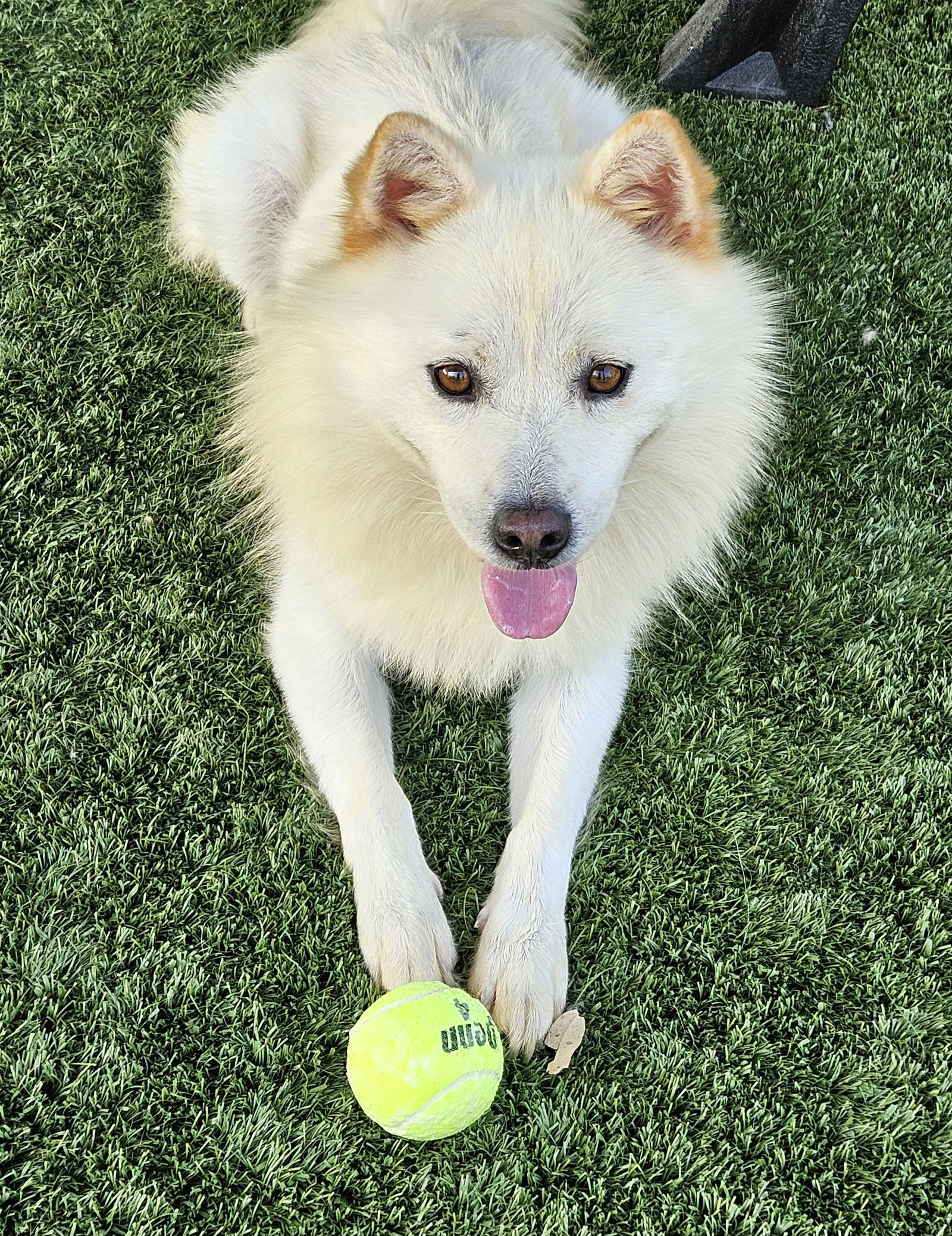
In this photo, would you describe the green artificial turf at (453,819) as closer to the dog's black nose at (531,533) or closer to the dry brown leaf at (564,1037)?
the dry brown leaf at (564,1037)

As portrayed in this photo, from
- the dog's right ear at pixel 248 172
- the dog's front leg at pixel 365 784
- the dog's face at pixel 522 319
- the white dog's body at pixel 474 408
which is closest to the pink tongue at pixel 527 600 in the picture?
the white dog's body at pixel 474 408

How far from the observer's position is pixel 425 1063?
5.27ft

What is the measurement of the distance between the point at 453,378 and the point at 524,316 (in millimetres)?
160

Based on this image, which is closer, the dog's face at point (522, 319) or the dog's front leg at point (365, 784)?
the dog's face at point (522, 319)

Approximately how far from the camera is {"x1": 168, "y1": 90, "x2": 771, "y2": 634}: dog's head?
5.54ft

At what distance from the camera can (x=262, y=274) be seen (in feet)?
8.65

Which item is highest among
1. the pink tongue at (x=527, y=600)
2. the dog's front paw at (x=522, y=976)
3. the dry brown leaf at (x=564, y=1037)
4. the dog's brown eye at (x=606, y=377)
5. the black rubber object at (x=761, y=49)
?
the black rubber object at (x=761, y=49)

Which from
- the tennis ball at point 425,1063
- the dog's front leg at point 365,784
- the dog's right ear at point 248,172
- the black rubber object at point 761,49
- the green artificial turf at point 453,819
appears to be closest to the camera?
the tennis ball at point 425,1063

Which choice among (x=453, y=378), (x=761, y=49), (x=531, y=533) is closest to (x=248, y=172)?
(x=453, y=378)

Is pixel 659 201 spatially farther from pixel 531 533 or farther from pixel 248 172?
pixel 248 172

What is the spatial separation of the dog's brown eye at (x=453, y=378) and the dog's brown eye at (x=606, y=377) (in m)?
0.21

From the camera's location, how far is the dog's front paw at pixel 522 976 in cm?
Answer: 190

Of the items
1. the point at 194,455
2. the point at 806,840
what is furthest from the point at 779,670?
the point at 194,455

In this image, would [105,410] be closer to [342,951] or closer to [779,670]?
[342,951]
